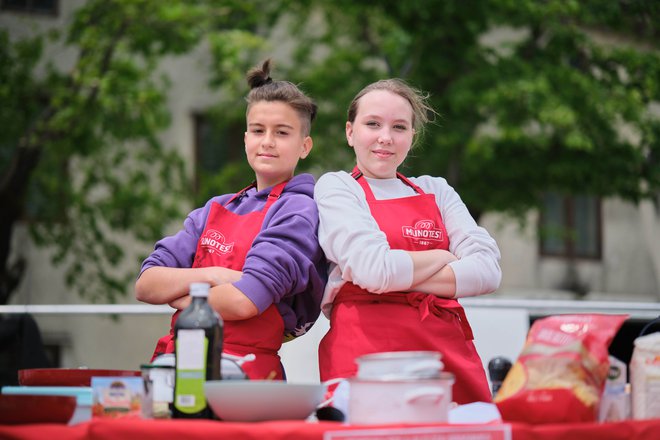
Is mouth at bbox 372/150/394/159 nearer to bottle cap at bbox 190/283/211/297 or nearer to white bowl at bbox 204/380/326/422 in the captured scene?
bottle cap at bbox 190/283/211/297

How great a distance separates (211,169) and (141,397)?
1335cm

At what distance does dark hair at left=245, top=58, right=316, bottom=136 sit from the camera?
9.80ft

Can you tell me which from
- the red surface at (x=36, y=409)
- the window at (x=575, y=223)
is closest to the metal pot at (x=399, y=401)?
the red surface at (x=36, y=409)

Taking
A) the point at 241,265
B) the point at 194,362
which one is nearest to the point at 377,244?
the point at 241,265

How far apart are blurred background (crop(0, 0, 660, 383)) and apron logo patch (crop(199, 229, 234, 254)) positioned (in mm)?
6680

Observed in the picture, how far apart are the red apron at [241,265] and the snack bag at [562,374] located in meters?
0.84

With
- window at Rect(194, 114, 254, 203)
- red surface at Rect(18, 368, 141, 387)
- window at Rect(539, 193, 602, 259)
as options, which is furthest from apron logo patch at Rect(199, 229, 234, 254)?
window at Rect(539, 193, 602, 259)

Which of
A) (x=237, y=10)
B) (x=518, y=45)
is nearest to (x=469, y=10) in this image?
(x=518, y=45)

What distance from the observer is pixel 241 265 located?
2865 mm

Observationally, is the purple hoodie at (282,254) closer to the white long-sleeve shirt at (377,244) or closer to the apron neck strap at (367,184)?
the white long-sleeve shirt at (377,244)

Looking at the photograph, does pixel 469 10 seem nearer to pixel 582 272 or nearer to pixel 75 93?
pixel 75 93

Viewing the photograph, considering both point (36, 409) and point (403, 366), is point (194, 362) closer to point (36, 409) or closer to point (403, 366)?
point (36, 409)

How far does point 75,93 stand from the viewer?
38.3ft

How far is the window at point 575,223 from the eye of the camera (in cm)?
1744
